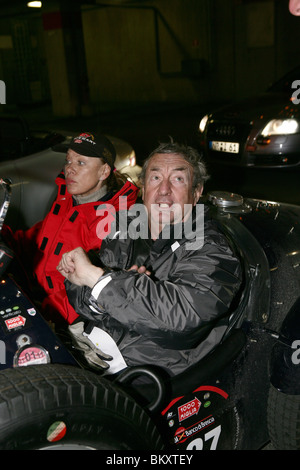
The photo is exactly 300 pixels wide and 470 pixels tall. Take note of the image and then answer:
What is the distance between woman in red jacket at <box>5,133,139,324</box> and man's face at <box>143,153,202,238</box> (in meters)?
0.48

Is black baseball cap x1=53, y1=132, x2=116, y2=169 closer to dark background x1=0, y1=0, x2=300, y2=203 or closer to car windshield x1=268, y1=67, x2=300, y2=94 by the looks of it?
car windshield x1=268, y1=67, x2=300, y2=94

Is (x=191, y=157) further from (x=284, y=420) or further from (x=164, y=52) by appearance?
(x=164, y=52)

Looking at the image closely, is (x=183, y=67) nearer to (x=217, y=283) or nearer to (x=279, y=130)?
(x=279, y=130)

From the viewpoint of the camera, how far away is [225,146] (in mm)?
6859

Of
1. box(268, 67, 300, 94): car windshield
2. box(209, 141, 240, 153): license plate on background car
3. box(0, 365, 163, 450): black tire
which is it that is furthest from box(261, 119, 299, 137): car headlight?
box(0, 365, 163, 450): black tire

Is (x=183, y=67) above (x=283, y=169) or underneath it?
above

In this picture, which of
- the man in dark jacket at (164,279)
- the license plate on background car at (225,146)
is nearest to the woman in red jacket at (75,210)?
the man in dark jacket at (164,279)

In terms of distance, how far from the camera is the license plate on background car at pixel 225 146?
265 inches

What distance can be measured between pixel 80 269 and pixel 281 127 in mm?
5247

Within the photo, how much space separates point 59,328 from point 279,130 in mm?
4900

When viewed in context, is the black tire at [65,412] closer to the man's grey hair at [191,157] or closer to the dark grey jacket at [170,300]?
the dark grey jacket at [170,300]

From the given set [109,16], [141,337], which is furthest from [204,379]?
[109,16]

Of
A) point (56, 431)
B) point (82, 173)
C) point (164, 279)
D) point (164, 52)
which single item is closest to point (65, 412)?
point (56, 431)
